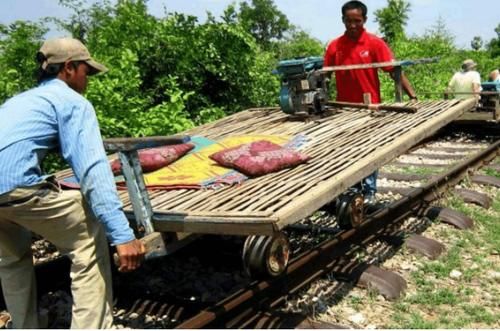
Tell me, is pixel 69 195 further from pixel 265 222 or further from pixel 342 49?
pixel 342 49

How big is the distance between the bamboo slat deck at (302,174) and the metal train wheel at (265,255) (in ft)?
1.11

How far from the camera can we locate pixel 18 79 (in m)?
6.51

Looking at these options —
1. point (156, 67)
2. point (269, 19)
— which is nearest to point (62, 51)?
point (156, 67)

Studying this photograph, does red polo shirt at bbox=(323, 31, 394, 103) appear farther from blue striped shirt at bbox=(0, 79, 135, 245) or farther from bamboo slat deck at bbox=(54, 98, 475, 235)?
blue striped shirt at bbox=(0, 79, 135, 245)

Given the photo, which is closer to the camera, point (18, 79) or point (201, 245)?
point (201, 245)

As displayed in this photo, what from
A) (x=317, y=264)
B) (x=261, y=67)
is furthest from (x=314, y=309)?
(x=261, y=67)

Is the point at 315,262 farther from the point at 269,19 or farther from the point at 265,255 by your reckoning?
the point at 269,19

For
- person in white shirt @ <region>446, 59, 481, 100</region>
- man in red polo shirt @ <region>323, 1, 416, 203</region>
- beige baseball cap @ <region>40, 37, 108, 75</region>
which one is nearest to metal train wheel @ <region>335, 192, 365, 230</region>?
man in red polo shirt @ <region>323, 1, 416, 203</region>

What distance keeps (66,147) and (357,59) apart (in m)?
3.85

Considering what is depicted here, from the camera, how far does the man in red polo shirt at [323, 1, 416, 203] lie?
6.01m

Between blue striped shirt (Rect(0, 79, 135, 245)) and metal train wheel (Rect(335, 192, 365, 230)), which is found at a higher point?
blue striped shirt (Rect(0, 79, 135, 245))

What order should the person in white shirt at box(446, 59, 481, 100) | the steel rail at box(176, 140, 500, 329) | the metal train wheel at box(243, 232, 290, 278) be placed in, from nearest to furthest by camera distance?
the steel rail at box(176, 140, 500, 329), the metal train wheel at box(243, 232, 290, 278), the person in white shirt at box(446, 59, 481, 100)

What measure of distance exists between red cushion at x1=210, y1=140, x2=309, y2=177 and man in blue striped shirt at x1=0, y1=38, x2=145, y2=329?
1127 millimetres

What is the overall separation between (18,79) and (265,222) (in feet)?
14.6
